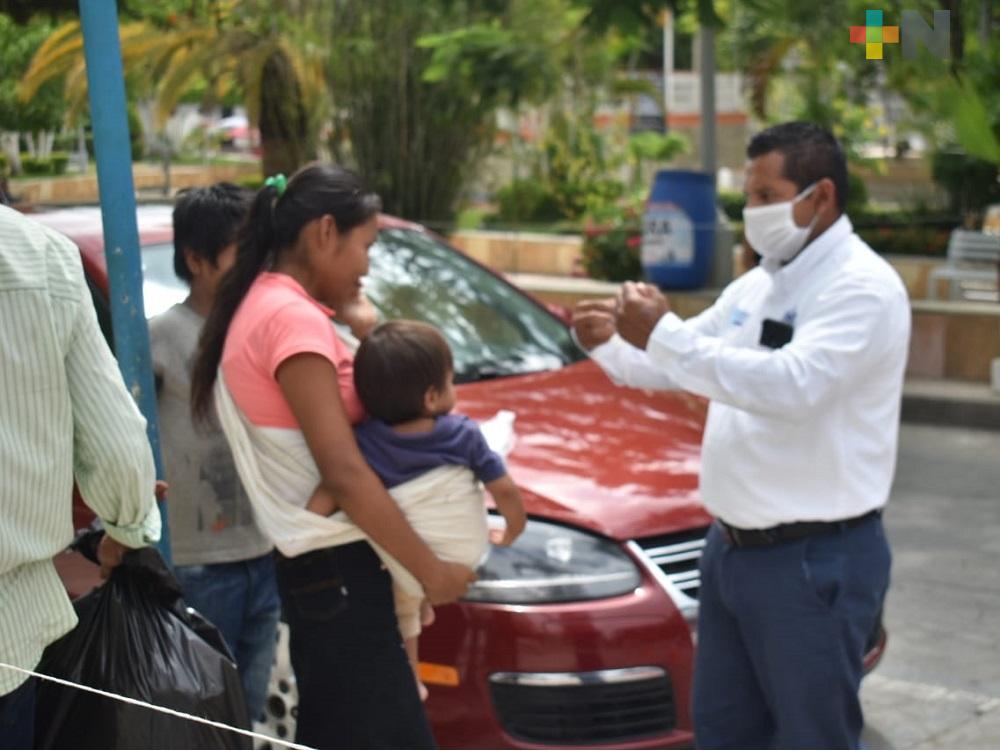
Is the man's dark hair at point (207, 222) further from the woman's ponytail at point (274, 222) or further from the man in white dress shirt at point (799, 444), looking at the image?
the man in white dress shirt at point (799, 444)

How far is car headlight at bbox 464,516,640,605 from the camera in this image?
414cm

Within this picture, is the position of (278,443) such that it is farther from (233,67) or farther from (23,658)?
(233,67)

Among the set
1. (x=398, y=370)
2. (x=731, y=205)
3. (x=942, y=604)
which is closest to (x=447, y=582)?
(x=398, y=370)

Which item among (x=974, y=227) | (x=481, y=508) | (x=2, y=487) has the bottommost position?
(x=974, y=227)

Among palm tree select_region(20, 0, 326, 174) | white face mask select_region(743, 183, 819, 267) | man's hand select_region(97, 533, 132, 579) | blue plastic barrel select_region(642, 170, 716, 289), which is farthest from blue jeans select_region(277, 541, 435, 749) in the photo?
blue plastic barrel select_region(642, 170, 716, 289)

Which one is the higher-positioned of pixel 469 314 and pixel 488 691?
pixel 469 314

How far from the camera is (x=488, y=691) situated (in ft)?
13.3

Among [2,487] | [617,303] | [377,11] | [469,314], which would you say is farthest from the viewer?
[377,11]

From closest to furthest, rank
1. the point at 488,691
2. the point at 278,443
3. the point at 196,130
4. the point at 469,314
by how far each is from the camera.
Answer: the point at 278,443
the point at 488,691
the point at 469,314
the point at 196,130

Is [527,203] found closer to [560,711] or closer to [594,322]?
[560,711]

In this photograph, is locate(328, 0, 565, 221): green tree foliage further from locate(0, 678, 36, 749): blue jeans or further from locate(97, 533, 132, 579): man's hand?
locate(0, 678, 36, 749): blue jeans

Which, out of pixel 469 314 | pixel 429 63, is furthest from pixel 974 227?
pixel 469 314

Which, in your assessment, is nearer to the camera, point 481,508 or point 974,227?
point 481,508

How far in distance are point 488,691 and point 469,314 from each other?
186 centimetres
